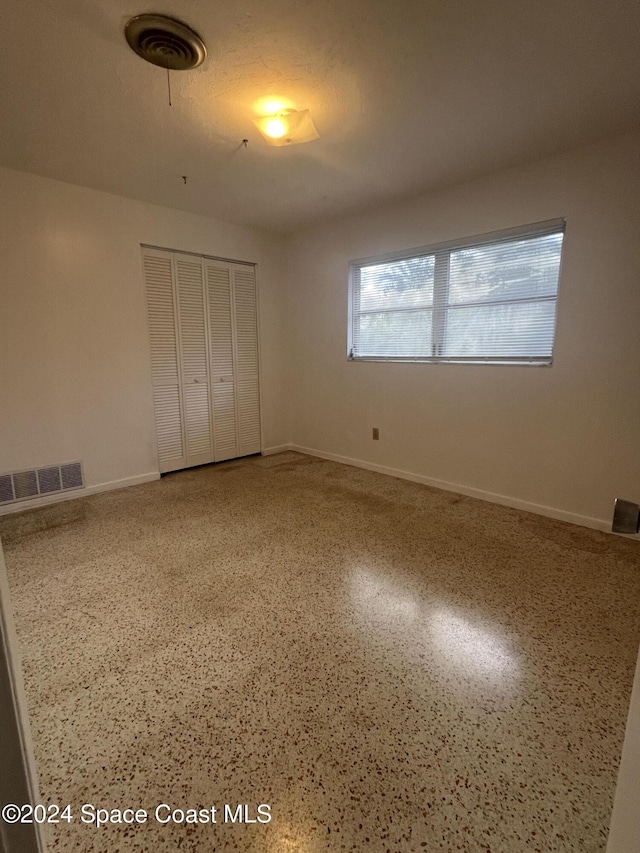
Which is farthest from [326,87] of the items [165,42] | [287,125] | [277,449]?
[277,449]

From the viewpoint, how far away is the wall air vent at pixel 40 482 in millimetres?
3059

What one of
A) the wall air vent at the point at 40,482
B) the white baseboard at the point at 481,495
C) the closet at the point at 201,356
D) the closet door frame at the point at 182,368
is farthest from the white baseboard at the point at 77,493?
the white baseboard at the point at 481,495

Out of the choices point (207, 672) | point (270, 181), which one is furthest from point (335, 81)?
point (207, 672)

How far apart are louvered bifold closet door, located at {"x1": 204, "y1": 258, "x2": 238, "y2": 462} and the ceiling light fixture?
2.04 meters

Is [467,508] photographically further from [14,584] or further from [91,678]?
[14,584]

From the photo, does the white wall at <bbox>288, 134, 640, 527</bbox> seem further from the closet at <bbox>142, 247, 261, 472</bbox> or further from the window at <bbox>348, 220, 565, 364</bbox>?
the closet at <bbox>142, 247, 261, 472</bbox>

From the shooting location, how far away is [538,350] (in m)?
2.90

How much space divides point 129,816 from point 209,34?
9.13 feet

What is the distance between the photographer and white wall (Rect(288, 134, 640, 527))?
2.51m

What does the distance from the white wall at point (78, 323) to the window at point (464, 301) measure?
178 cm

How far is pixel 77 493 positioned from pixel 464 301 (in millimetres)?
3681

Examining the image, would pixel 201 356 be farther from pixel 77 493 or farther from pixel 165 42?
pixel 165 42

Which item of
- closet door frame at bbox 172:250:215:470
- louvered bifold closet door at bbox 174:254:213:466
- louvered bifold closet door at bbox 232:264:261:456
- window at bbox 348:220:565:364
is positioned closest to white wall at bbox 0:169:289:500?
closet door frame at bbox 172:250:215:470

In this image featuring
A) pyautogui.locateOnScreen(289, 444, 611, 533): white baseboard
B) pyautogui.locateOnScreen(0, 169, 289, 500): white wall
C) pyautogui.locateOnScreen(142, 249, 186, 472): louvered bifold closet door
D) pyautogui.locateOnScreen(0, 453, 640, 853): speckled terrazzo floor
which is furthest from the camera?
pyautogui.locateOnScreen(142, 249, 186, 472): louvered bifold closet door
